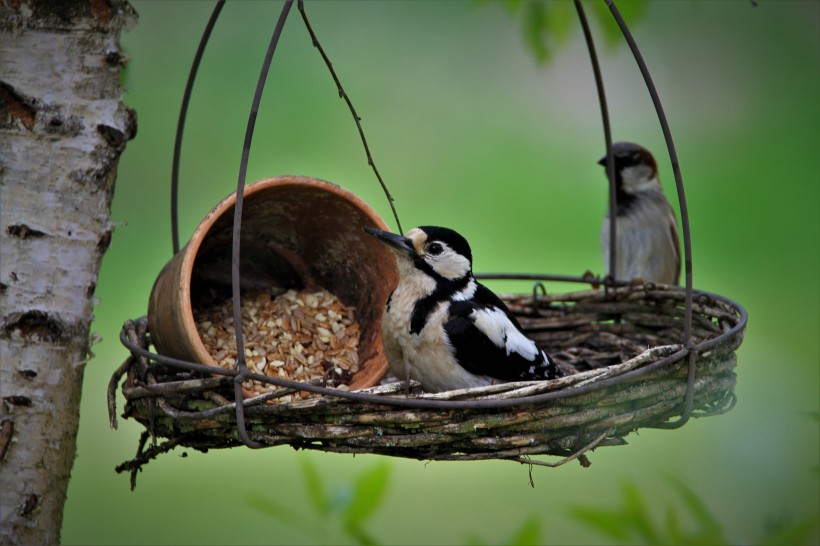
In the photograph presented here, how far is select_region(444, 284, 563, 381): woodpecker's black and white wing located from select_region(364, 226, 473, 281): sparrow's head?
4.6 inches

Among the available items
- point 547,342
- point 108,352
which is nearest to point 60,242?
point 547,342

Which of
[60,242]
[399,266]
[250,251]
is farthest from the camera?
[250,251]

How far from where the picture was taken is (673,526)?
190 cm

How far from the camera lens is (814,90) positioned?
6836 millimetres

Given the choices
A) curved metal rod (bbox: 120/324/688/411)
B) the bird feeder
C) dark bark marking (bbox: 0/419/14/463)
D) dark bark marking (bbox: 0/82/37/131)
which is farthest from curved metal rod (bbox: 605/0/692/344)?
dark bark marking (bbox: 0/419/14/463)

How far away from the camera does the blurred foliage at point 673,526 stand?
1.80m

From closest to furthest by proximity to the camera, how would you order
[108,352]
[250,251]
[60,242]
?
1. [60,242]
2. [250,251]
3. [108,352]

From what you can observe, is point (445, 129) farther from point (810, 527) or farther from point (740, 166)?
point (810, 527)

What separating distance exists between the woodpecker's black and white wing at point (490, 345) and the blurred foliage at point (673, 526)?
0.50 meters

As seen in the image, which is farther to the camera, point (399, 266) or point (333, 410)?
point (399, 266)

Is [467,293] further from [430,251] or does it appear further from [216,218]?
[216,218]

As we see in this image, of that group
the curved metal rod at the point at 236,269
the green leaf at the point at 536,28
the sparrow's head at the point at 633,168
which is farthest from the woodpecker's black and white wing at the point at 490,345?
the sparrow's head at the point at 633,168

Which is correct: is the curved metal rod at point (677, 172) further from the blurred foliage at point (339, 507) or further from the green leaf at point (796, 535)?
the blurred foliage at point (339, 507)

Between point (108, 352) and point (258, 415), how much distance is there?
3.95 meters
